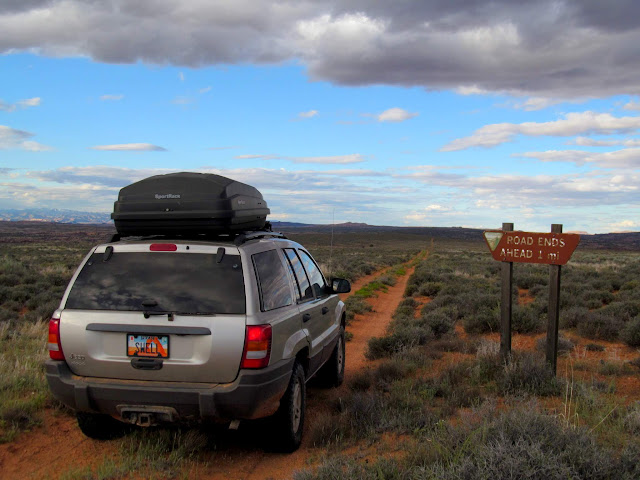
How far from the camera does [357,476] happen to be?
3590 mm

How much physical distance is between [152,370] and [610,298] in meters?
13.5

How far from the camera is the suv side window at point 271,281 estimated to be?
14.4 ft

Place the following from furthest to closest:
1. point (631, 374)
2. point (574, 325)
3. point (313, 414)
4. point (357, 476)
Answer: point (574, 325) → point (631, 374) → point (313, 414) → point (357, 476)

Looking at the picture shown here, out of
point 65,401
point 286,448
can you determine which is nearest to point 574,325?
point 286,448

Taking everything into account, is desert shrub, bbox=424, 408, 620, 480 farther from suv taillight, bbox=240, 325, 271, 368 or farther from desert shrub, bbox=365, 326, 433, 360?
desert shrub, bbox=365, 326, 433, 360

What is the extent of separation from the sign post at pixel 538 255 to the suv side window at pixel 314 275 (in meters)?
2.32

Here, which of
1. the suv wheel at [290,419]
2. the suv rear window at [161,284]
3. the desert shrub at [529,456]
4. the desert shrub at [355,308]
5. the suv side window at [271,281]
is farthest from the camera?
the desert shrub at [355,308]

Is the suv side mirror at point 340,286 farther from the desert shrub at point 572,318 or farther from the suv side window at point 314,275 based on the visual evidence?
the desert shrub at point 572,318

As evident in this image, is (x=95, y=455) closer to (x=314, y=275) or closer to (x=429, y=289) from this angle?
(x=314, y=275)

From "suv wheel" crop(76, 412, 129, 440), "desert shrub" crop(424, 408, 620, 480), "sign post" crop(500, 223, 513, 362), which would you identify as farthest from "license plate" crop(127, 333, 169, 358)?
"sign post" crop(500, 223, 513, 362)

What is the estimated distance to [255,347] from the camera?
13.3 feet

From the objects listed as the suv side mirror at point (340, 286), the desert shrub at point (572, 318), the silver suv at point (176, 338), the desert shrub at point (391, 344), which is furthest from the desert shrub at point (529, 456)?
the desert shrub at point (572, 318)

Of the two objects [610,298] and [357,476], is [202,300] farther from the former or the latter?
[610,298]

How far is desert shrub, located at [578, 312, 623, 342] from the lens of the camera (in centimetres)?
962
